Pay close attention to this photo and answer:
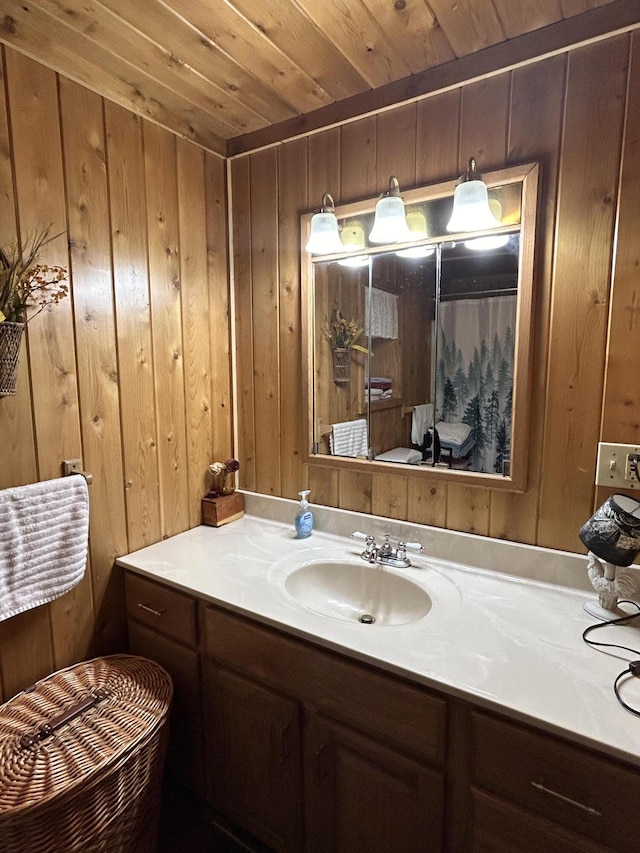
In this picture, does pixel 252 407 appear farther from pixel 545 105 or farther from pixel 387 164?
pixel 545 105

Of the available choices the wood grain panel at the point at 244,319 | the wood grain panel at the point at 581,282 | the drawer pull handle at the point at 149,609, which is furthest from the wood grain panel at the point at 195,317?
the wood grain panel at the point at 581,282

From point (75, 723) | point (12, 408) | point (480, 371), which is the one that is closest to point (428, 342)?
point (480, 371)

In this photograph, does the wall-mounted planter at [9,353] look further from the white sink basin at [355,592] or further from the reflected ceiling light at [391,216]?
the reflected ceiling light at [391,216]

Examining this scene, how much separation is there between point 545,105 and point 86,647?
204cm

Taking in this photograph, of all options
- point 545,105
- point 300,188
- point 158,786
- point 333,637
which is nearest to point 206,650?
point 158,786

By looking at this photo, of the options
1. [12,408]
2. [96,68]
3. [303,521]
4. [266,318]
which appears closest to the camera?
[12,408]

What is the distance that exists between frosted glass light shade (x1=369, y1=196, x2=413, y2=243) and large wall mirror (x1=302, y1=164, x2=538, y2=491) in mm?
49

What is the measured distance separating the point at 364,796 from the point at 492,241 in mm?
A: 1461

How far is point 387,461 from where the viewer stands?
156cm

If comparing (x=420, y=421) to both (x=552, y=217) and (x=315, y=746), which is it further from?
(x=315, y=746)

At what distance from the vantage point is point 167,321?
163 cm

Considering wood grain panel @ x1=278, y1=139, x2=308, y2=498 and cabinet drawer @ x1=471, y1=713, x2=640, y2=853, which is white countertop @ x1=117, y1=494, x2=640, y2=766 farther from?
wood grain panel @ x1=278, y1=139, x2=308, y2=498

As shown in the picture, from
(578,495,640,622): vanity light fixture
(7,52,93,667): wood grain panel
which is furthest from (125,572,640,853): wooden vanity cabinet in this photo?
(578,495,640,622): vanity light fixture

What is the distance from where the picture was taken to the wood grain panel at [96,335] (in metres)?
1.33
